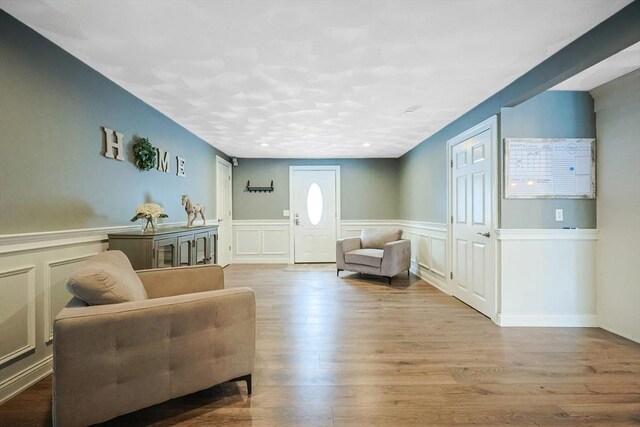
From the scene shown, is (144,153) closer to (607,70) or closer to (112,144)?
(112,144)

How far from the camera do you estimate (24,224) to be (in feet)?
6.22

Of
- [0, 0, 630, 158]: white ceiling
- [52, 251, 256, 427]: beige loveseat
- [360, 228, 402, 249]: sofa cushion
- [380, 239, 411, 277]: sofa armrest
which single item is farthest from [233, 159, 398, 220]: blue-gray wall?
[52, 251, 256, 427]: beige loveseat

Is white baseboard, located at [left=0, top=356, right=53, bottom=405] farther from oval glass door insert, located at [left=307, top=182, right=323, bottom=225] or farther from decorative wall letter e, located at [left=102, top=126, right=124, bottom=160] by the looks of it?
oval glass door insert, located at [left=307, top=182, right=323, bottom=225]

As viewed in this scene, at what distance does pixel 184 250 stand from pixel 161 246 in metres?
0.44

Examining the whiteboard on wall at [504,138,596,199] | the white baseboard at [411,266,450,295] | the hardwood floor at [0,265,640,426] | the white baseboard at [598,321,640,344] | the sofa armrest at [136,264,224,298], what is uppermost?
the whiteboard on wall at [504,138,596,199]

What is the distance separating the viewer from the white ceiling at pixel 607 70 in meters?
2.28

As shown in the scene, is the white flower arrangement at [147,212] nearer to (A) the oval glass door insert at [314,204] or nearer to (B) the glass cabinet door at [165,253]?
(B) the glass cabinet door at [165,253]

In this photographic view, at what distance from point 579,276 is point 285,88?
3.34 metres

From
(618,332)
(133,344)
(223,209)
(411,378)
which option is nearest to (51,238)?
(133,344)

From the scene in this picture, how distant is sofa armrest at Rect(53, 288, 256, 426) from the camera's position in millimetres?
1340

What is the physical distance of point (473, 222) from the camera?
3.45 metres

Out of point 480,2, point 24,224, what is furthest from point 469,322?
point 24,224

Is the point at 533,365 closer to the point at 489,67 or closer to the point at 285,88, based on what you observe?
the point at 489,67

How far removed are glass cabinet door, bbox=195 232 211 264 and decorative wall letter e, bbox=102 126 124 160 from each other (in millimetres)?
1085
